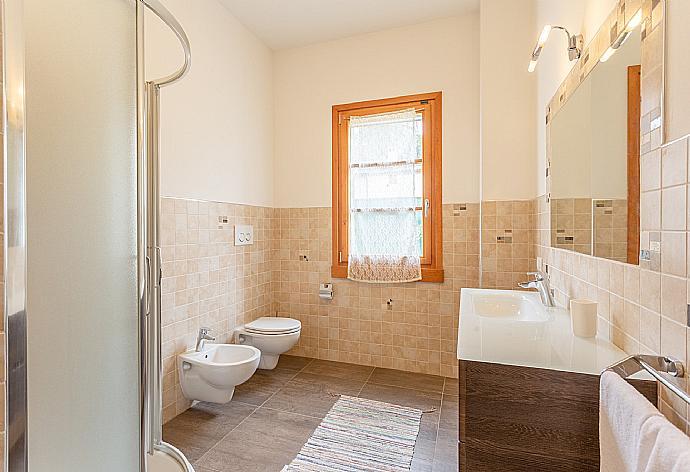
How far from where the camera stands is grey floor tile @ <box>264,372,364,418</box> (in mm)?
2445

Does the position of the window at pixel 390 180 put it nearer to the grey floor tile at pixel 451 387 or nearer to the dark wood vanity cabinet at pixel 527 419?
the grey floor tile at pixel 451 387

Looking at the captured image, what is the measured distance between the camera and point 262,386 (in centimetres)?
277

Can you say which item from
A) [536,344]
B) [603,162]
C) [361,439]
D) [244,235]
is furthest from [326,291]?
[603,162]

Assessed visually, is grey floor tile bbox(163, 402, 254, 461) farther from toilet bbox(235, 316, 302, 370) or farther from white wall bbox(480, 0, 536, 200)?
white wall bbox(480, 0, 536, 200)

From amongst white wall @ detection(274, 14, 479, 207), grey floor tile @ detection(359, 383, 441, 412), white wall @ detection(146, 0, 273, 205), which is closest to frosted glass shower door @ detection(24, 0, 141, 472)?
white wall @ detection(146, 0, 273, 205)

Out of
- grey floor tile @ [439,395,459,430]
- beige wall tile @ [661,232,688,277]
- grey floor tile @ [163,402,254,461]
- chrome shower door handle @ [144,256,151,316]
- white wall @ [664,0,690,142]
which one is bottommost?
grey floor tile @ [439,395,459,430]

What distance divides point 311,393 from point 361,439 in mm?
665

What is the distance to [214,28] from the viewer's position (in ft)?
8.88

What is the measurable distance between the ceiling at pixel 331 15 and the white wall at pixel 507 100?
0.30 m

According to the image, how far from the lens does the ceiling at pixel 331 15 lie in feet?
9.08

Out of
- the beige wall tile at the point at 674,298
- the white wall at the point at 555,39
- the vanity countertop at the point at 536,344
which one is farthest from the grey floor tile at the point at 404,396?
the beige wall tile at the point at 674,298

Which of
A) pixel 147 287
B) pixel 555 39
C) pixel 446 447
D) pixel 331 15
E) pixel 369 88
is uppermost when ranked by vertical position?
pixel 331 15

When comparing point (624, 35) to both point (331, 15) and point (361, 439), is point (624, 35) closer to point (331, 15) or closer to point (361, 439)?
point (361, 439)

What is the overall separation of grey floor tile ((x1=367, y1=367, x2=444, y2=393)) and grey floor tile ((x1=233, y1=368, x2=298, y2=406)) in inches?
26.9
